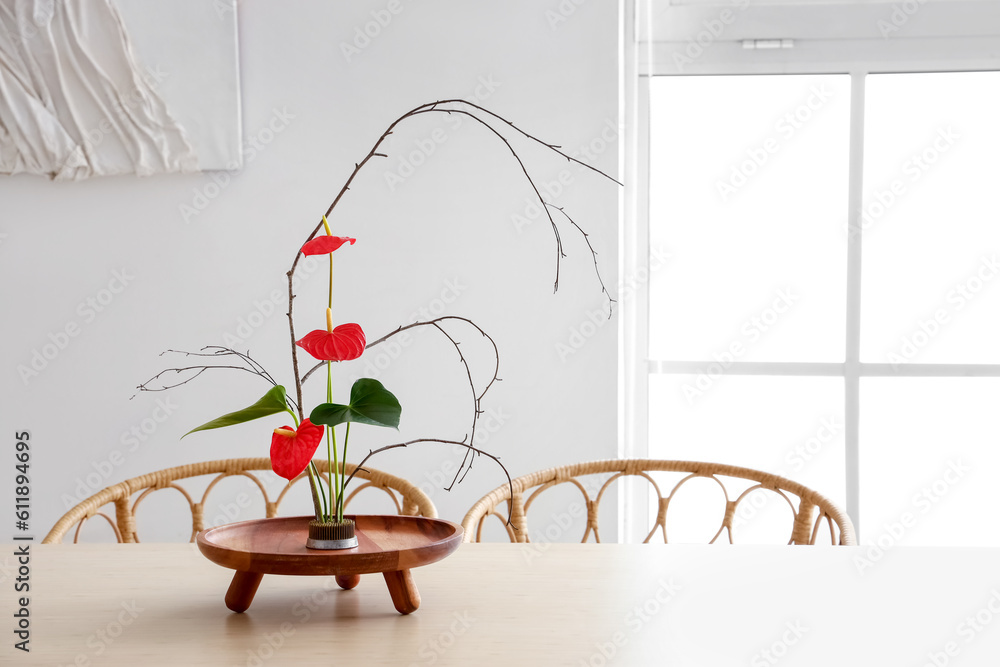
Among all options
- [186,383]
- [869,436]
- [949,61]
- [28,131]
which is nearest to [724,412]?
[869,436]

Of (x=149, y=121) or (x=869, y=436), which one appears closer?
(x=149, y=121)

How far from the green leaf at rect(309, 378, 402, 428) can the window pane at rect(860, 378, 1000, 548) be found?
164 centimetres

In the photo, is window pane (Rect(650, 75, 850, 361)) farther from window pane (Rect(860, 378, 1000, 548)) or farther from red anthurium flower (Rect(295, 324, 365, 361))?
red anthurium flower (Rect(295, 324, 365, 361))

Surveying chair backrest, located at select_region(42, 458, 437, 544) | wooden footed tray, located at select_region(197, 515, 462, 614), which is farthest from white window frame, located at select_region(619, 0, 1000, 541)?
wooden footed tray, located at select_region(197, 515, 462, 614)

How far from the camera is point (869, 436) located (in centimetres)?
209

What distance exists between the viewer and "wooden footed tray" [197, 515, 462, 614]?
82cm

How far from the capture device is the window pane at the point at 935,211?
2037 millimetres

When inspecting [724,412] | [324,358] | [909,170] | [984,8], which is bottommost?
[724,412]

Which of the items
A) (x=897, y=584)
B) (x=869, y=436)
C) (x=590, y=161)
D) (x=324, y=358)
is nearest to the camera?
(x=324, y=358)

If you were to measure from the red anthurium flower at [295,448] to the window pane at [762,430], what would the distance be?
56.0 inches

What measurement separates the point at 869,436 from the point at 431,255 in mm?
1217

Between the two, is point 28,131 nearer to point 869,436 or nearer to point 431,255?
point 431,255

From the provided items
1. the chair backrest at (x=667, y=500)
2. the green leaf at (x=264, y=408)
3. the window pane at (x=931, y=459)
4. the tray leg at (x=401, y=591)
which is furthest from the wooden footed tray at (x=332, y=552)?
the window pane at (x=931, y=459)

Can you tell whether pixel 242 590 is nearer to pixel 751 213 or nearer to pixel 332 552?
pixel 332 552
